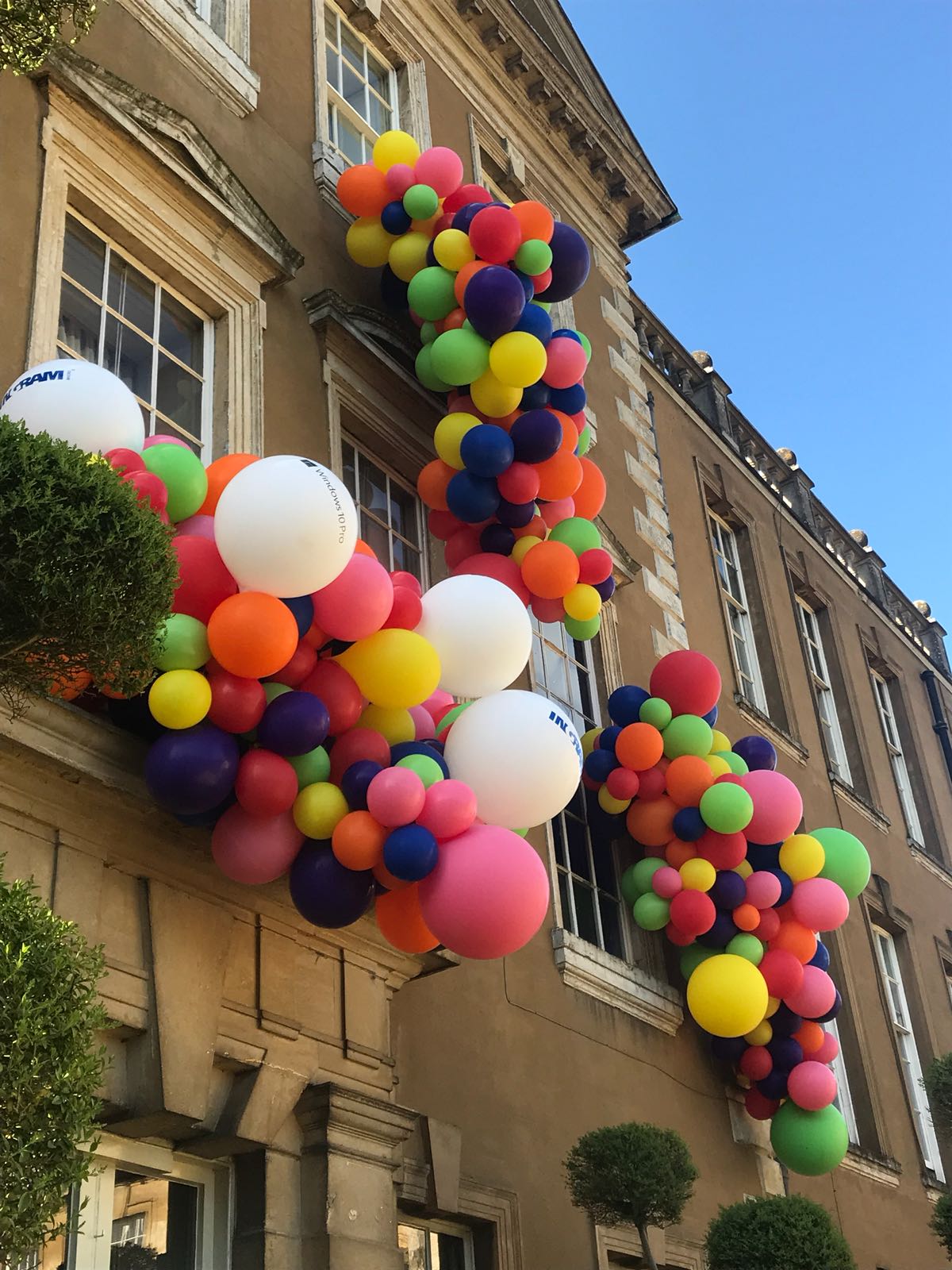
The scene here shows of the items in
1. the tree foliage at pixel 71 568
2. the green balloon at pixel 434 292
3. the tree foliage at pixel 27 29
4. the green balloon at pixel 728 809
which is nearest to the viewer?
the tree foliage at pixel 71 568

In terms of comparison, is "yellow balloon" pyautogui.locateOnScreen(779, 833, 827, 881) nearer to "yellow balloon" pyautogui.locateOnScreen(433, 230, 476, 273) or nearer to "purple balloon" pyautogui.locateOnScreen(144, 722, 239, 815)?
"yellow balloon" pyautogui.locateOnScreen(433, 230, 476, 273)

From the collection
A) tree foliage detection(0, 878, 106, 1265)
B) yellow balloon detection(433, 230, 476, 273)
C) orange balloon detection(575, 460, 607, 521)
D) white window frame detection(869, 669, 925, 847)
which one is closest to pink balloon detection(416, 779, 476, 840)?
tree foliage detection(0, 878, 106, 1265)

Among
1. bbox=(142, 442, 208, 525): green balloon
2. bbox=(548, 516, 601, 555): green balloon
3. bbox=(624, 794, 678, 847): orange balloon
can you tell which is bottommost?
bbox=(142, 442, 208, 525): green balloon

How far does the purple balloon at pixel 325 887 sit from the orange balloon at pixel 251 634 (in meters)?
0.83

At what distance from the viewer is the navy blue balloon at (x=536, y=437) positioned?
7949 mm

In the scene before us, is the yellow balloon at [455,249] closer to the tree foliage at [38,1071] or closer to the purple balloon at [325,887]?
the purple balloon at [325,887]

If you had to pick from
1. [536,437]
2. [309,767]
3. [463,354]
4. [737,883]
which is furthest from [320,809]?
[737,883]

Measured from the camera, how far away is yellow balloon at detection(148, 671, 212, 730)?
16.3 feet

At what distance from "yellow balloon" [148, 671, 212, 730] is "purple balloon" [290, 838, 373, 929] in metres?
0.81

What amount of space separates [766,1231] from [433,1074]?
2.01 meters

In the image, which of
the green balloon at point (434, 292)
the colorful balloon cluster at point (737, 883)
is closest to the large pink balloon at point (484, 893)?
the colorful balloon cluster at point (737, 883)

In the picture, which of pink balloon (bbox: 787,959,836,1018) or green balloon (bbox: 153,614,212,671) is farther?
pink balloon (bbox: 787,959,836,1018)

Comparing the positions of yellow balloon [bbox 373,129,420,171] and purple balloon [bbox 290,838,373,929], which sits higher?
yellow balloon [bbox 373,129,420,171]

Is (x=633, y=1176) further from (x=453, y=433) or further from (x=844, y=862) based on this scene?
(x=453, y=433)
